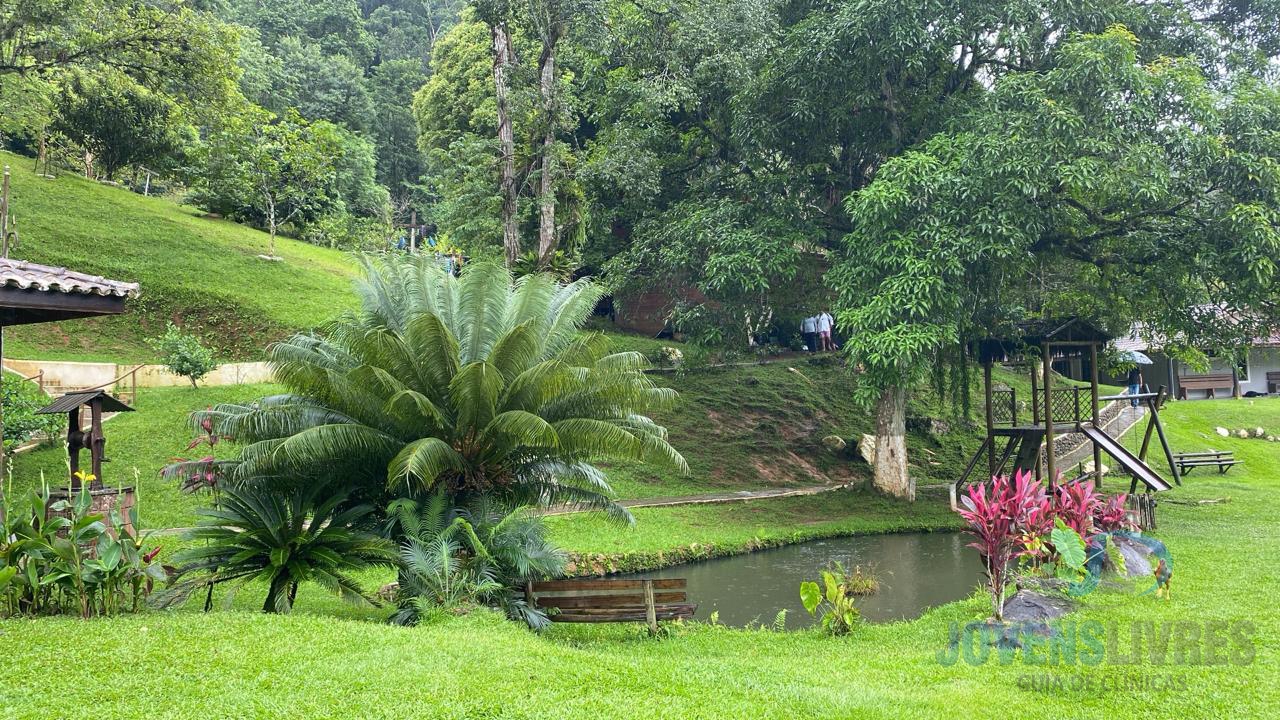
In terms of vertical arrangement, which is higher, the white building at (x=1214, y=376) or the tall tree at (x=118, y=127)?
the tall tree at (x=118, y=127)

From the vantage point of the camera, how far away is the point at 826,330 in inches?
1201

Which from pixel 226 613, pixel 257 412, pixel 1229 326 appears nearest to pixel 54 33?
pixel 257 412

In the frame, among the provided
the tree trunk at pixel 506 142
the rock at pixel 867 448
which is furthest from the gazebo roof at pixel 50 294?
the rock at pixel 867 448

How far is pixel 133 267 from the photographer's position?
84.8 feet

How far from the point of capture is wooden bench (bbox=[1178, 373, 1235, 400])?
35.4m

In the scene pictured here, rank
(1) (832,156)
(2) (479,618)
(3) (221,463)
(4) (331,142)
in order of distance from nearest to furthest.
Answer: (2) (479,618) → (3) (221,463) → (1) (832,156) → (4) (331,142)

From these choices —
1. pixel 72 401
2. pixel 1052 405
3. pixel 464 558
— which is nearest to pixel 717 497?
pixel 1052 405

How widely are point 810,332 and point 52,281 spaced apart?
26.9 m

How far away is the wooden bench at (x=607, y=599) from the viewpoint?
9922 mm

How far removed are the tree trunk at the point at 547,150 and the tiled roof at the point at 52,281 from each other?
13.4m

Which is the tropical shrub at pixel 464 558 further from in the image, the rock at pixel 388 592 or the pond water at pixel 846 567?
the pond water at pixel 846 567

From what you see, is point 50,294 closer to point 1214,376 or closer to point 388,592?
point 388,592

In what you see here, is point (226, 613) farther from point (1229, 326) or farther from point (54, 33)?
point (1229, 326)

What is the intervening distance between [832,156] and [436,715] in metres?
18.3
